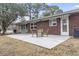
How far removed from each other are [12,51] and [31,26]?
0.80 metres

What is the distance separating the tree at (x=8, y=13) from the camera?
4612 mm

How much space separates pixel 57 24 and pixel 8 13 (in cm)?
137

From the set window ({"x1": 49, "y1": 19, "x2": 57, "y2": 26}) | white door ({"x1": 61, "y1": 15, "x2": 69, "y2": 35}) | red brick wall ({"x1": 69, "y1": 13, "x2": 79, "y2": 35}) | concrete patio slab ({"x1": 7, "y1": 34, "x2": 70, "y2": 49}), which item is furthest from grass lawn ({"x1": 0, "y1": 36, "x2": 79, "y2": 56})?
window ({"x1": 49, "y1": 19, "x2": 57, "y2": 26})

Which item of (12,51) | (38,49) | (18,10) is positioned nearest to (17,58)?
(12,51)

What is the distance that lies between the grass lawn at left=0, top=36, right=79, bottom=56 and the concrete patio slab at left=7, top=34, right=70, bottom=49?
95mm

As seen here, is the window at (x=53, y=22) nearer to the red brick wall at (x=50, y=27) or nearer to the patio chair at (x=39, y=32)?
the red brick wall at (x=50, y=27)

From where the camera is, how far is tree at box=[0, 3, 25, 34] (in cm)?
461

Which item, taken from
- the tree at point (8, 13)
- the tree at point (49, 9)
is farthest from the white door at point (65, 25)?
the tree at point (8, 13)

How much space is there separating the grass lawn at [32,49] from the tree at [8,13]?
356 mm

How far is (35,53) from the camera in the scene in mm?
4457

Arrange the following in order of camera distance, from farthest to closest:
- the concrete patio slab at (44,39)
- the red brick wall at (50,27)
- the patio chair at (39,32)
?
1. the red brick wall at (50,27)
2. the patio chair at (39,32)
3. the concrete patio slab at (44,39)

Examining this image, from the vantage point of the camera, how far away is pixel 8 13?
4652 mm

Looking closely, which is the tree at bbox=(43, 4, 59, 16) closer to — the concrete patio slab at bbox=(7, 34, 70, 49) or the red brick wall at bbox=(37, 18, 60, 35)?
the red brick wall at bbox=(37, 18, 60, 35)

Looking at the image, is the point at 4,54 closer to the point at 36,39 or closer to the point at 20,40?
the point at 20,40
